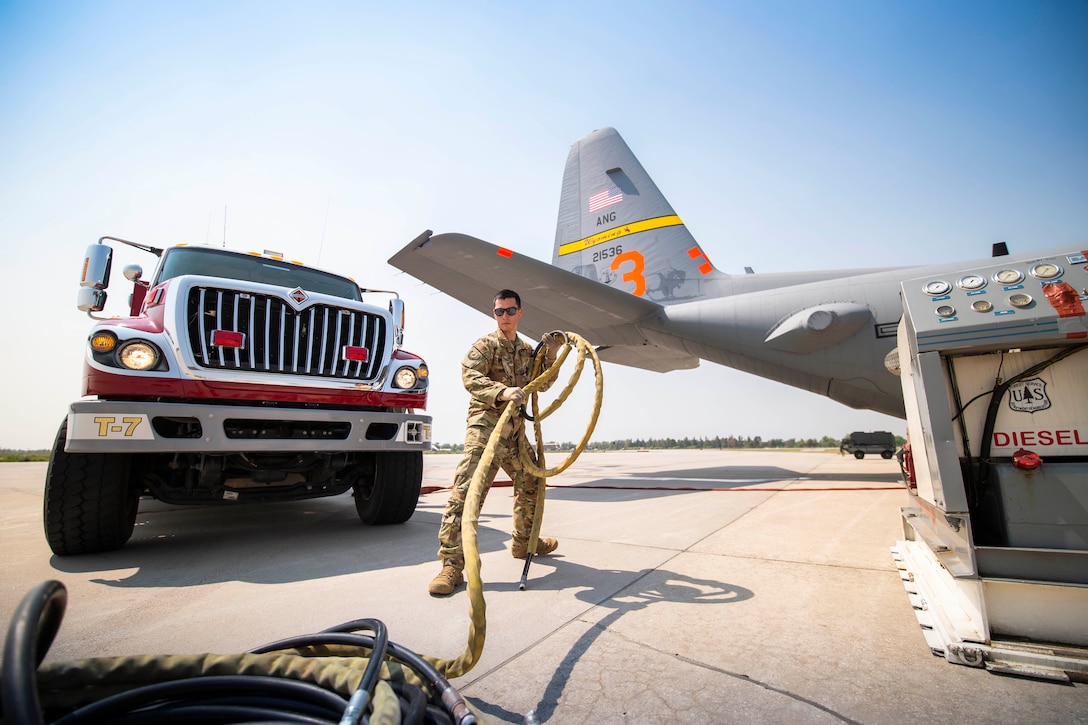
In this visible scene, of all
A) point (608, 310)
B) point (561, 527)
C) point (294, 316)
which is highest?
point (608, 310)

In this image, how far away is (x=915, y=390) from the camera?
2.01 metres

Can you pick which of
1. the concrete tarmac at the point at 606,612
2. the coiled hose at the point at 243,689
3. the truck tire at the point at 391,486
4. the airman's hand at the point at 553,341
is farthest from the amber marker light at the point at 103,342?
the airman's hand at the point at 553,341

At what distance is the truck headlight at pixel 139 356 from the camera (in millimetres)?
2916

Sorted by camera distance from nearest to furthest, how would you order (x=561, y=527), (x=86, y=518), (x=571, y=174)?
(x=86, y=518)
(x=561, y=527)
(x=571, y=174)

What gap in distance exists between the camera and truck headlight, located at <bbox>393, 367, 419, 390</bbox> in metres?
3.90

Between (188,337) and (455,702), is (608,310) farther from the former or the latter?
(455,702)

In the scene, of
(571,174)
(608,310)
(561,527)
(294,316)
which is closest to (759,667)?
(561,527)

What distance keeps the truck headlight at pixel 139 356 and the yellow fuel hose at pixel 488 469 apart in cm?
218

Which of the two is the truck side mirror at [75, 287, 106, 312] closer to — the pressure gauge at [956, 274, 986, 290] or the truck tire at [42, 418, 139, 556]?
the truck tire at [42, 418, 139, 556]

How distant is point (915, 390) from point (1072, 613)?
2.79ft

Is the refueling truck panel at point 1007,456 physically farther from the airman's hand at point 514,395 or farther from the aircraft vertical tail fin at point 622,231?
the aircraft vertical tail fin at point 622,231

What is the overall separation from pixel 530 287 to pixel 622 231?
12.7ft

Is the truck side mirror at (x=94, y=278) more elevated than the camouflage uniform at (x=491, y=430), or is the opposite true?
the truck side mirror at (x=94, y=278)

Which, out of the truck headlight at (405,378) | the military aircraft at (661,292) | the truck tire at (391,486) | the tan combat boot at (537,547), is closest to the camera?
the tan combat boot at (537,547)
